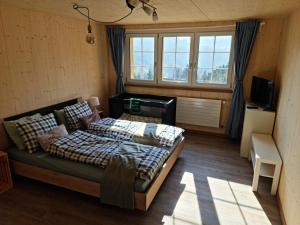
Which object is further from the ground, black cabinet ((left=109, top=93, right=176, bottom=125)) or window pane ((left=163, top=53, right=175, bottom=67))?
A: window pane ((left=163, top=53, right=175, bottom=67))

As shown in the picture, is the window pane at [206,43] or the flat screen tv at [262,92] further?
the window pane at [206,43]

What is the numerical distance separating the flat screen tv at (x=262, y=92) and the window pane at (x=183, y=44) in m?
1.40

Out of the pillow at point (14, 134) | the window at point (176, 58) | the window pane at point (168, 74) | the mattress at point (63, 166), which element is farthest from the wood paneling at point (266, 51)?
the pillow at point (14, 134)

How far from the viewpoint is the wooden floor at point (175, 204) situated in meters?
2.23

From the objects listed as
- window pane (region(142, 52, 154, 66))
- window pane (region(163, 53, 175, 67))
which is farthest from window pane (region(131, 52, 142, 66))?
window pane (region(163, 53, 175, 67))

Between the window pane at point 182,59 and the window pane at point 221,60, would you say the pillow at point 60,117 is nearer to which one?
the window pane at point 182,59

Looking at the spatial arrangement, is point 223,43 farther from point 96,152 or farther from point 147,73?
point 96,152

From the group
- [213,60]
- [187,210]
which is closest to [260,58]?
[213,60]

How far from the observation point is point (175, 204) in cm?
246

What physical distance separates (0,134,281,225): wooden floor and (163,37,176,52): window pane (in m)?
2.50

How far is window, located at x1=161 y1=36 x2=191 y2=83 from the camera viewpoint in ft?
14.4

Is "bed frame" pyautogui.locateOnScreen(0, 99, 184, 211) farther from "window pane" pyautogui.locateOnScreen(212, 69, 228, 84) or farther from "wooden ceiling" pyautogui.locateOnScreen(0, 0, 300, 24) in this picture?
"window pane" pyautogui.locateOnScreen(212, 69, 228, 84)

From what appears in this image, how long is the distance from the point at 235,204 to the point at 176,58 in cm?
300

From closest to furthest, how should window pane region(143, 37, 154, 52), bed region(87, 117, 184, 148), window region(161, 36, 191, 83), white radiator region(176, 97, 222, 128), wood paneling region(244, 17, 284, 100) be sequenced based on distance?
bed region(87, 117, 184, 148), wood paneling region(244, 17, 284, 100), white radiator region(176, 97, 222, 128), window region(161, 36, 191, 83), window pane region(143, 37, 154, 52)
